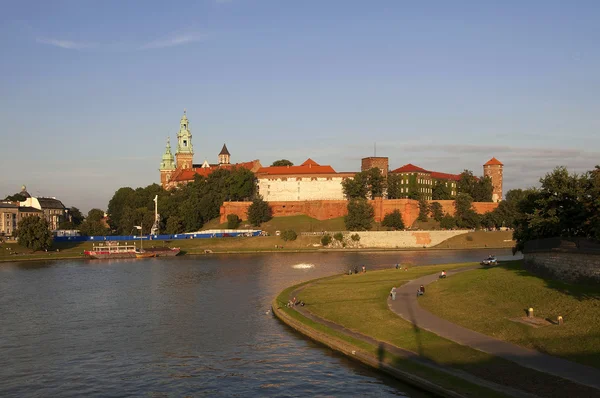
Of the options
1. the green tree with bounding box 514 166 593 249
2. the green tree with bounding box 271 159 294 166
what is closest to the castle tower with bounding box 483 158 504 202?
the green tree with bounding box 271 159 294 166

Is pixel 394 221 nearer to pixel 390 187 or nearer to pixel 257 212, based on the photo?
pixel 390 187

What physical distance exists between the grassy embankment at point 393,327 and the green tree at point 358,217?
55404mm

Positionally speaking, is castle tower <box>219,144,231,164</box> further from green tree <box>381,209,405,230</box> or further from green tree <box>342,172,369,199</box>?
green tree <box>381,209,405,230</box>

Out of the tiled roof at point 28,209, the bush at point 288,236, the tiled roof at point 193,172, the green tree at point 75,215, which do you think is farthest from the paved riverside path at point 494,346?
the green tree at point 75,215

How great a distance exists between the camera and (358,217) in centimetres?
11431

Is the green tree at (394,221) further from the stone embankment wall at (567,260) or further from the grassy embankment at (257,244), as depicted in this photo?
the stone embankment wall at (567,260)

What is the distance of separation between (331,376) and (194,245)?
8312cm

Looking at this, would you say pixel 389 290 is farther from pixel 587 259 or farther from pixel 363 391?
pixel 363 391

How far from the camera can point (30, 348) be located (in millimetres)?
33594

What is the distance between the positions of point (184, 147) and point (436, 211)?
3294 inches

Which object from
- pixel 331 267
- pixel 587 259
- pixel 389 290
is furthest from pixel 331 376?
pixel 331 267

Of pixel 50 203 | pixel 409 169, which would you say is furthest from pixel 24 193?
pixel 409 169

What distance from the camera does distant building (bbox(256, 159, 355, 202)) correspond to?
14300cm

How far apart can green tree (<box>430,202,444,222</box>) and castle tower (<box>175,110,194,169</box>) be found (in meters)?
79.1
